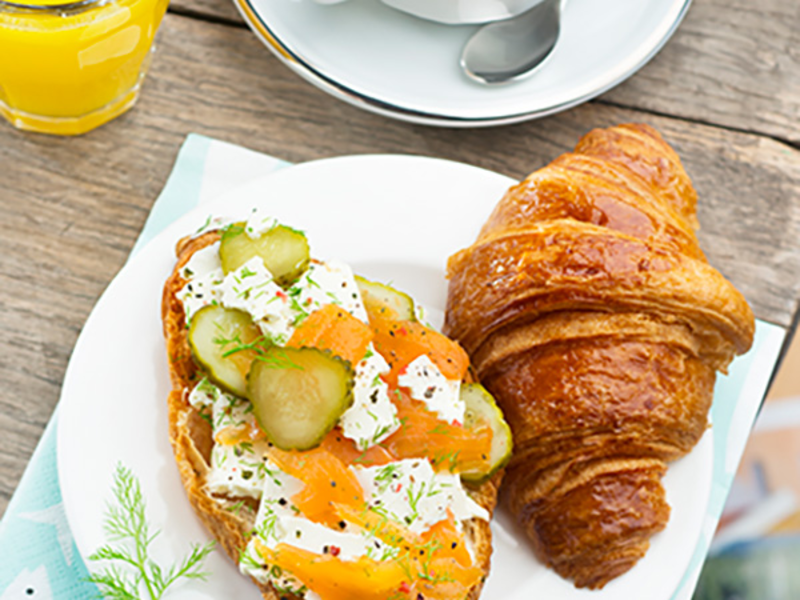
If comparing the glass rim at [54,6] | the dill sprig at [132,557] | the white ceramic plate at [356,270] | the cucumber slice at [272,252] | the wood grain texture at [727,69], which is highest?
the glass rim at [54,6]

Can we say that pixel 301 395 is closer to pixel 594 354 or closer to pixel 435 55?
pixel 594 354

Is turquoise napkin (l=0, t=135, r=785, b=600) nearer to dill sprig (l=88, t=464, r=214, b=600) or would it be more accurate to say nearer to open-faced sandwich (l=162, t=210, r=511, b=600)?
dill sprig (l=88, t=464, r=214, b=600)

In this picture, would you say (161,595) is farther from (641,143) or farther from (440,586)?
(641,143)

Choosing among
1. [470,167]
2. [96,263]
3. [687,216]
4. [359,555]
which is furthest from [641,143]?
[96,263]

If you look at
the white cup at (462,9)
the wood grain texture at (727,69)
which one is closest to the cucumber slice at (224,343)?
the white cup at (462,9)

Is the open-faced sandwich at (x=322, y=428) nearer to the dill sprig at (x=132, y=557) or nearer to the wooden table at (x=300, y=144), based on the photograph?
the dill sprig at (x=132, y=557)

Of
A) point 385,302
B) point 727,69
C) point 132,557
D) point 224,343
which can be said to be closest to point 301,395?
point 224,343
